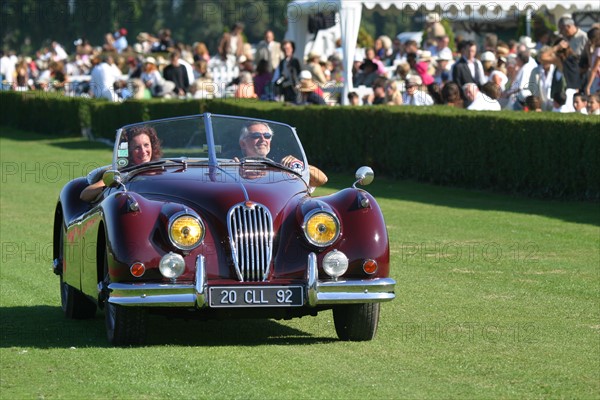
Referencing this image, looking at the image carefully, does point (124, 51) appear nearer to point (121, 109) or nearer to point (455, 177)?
point (121, 109)

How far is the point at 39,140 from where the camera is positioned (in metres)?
34.1

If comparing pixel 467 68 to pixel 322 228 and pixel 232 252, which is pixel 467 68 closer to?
pixel 322 228

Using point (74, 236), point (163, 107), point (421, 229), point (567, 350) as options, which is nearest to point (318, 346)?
point (567, 350)

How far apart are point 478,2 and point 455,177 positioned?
6396mm

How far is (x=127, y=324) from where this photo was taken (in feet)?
28.4

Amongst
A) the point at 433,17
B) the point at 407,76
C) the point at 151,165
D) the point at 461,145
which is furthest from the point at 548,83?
the point at 151,165

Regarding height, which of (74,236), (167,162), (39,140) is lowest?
(39,140)

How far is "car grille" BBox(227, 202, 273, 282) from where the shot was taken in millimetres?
8547

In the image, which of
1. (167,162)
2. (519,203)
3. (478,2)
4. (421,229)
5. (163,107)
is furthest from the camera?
(163,107)

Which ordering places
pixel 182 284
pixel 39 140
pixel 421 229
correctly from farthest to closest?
pixel 39 140
pixel 421 229
pixel 182 284

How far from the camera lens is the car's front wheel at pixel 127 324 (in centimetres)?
859

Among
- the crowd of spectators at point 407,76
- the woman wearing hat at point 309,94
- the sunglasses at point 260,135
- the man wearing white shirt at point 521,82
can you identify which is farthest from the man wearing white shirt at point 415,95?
the sunglasses at point 260,135

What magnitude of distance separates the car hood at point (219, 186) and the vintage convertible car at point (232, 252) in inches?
0.4

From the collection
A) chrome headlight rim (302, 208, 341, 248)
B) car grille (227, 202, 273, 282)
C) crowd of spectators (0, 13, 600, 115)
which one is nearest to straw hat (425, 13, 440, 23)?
crowd of spectators (0, 13, 600, 115)
